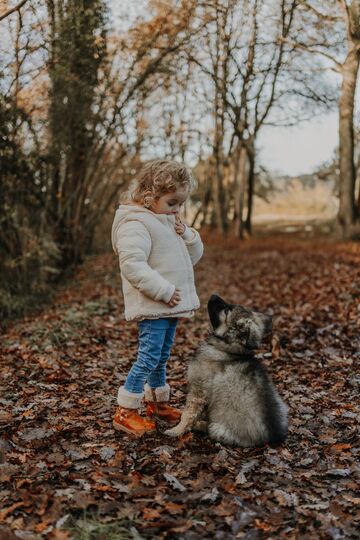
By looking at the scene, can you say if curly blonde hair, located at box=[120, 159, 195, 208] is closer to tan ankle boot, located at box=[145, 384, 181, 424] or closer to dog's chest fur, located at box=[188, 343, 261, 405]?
dog's chest fur, located at box=[188, 343, 261, 405]

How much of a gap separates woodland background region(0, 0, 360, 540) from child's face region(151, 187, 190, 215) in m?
2.08

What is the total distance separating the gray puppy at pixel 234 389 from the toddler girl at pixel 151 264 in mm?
360

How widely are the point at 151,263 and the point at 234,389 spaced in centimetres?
134

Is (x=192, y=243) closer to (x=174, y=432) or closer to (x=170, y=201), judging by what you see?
(x=170, y=201)

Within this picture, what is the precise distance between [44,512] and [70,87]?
1108cm

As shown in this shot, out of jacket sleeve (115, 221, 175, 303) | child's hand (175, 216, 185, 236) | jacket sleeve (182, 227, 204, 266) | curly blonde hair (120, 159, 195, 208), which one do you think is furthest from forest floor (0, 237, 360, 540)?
curly blonde hair (120, 159, 195, 208)

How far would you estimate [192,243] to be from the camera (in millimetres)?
5410

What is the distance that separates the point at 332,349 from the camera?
8.52 m

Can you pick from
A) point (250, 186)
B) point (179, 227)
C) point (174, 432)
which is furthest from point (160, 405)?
point (250, 186)

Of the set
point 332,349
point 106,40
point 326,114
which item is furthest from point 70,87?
point 326,114

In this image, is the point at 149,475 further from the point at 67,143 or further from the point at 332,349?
the point at 67,143

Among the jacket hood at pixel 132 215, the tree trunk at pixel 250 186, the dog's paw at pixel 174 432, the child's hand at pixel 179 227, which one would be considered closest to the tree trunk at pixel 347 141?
the tree trunk at pixel 250 186

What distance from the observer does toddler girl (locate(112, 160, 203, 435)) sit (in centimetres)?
486

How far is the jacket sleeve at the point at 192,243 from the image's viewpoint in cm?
536
